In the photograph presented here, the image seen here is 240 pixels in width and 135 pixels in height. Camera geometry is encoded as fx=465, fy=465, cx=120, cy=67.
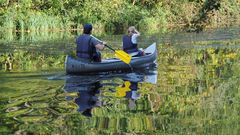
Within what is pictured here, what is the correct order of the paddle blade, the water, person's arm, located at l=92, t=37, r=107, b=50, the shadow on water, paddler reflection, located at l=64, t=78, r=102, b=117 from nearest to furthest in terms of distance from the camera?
the water < paddler reflection, located at l=64, t=78, r=102, b=117 < the shadow on water < person's arm, located at l=92, t=37, r=107, b=50 < the paddle blade

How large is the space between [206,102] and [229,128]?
1.99 m

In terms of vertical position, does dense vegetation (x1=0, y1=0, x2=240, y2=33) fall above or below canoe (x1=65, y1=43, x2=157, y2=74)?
above

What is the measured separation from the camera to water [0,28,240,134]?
6.78 meters

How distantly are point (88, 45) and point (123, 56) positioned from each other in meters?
1.14

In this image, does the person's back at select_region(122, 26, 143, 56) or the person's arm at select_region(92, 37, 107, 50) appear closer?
the person's arm at select_region(92, 37, 107, 50)

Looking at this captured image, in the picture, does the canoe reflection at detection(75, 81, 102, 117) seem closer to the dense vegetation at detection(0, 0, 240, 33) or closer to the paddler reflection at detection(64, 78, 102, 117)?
the paddler reflection at detection(64, 78, 102, 117)

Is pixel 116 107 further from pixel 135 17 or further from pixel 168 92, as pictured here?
pixel 135 17

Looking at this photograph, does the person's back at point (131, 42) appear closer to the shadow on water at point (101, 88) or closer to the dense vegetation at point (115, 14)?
the shadow on water at point (101, 88)

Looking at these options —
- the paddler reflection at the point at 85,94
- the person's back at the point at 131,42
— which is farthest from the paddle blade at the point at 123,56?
the paddler reflection at the point at 85,94

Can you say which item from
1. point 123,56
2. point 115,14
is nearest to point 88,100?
point 123,56

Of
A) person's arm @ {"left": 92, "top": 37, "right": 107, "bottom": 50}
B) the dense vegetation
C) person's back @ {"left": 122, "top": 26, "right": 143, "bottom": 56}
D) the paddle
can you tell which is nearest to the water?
the paddle

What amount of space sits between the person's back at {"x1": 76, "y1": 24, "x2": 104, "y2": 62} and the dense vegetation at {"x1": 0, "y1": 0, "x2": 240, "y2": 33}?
17.0m

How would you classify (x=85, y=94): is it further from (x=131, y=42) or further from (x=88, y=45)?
(x=131, y=42)

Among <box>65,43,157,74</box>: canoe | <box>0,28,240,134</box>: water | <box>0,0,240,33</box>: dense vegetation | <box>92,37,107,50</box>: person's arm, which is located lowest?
<box>0,28,240,134</box>: water
